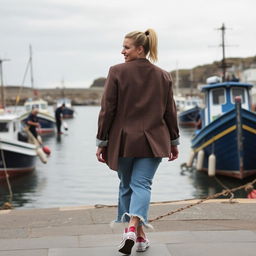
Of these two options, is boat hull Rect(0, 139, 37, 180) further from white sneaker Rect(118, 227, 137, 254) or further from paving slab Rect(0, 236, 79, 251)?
white sneaker Rect(118, 227, 137, 254)

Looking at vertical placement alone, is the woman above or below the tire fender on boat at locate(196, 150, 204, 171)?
above

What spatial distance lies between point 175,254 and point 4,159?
15964 mm

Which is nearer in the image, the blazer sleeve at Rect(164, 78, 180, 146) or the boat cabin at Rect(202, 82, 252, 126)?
the blazer sleeve at Rect(164, 78, 180, 146)

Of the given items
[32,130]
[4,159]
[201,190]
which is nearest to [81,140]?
[32,130]

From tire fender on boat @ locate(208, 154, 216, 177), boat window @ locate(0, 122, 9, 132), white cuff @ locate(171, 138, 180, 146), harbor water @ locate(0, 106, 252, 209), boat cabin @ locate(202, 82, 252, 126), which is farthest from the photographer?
boat window @ locate(0, 122, 9, 132)

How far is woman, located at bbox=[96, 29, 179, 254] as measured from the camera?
477 cm

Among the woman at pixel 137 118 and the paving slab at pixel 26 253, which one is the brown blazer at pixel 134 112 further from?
the paving slab at pixel 26 253

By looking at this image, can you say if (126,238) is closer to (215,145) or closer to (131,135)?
(131,135)

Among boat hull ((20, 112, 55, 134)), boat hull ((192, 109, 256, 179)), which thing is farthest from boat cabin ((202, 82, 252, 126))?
boat hull ((20, 112, 55, 134))

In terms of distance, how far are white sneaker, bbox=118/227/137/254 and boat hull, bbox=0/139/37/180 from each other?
15.3 m

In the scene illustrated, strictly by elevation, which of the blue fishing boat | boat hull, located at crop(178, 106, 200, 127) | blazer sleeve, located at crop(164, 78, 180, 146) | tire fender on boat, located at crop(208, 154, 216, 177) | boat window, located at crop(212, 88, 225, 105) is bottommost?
boat hull, located at crop(178, 106, 200, 127)

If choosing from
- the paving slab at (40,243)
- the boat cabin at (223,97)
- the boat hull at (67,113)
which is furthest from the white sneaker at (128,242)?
the boat hull at (67,113)

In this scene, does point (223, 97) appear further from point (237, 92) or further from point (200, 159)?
point (200, 159)

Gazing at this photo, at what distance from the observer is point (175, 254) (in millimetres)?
4773
